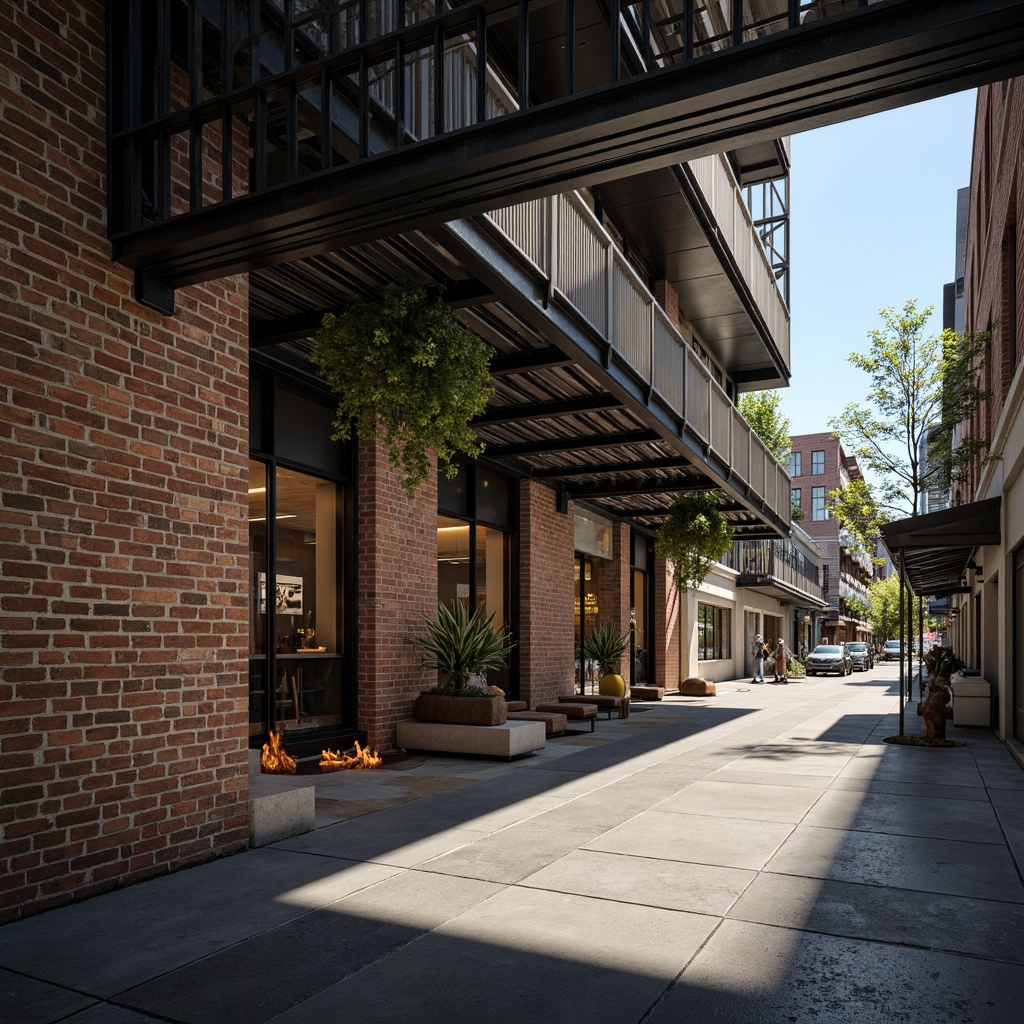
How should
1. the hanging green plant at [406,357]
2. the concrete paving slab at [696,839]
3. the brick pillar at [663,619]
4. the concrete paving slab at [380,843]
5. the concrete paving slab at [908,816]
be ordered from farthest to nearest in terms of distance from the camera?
1. the brick pillar at [663,619]
2. the hanging green plant at [406,357]
3. the concrete paving slab at [908,816]
4. the concrete paving slab at [696,839]
5. the concrete paving slab at [380,843]

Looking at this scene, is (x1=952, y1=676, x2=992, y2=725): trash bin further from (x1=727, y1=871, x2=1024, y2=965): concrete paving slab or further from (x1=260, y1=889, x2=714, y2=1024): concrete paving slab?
(x1=260, y1=889, x2=714, y2=1024): concrete paving slab

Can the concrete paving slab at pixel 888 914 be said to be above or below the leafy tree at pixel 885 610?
above

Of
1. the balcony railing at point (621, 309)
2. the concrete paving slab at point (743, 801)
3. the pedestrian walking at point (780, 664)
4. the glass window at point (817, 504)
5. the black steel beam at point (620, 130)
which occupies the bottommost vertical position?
the pedestrian walking at point (780, 664)

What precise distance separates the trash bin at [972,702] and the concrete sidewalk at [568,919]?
7626 millimetres

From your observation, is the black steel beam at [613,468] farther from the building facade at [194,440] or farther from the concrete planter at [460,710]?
the concrete planter at [460,710]

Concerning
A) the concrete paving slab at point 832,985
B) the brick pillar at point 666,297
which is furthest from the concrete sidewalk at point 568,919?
the brick pillar at point 666,297

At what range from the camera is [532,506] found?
636 inches

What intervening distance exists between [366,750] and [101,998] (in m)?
6.59

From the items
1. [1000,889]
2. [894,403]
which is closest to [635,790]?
[1000,889]

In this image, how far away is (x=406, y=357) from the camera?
7684 mm

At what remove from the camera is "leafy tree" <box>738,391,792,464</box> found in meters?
39.3

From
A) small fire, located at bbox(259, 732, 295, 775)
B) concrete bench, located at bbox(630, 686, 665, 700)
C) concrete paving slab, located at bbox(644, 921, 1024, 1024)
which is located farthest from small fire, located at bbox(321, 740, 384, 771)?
concrete bench, located at bbox(630, 686, 665, 700)

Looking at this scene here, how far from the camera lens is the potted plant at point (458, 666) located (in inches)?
450

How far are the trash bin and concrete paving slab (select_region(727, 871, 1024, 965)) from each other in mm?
11940
